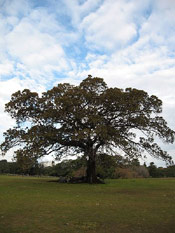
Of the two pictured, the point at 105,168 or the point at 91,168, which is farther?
the point at 105,168

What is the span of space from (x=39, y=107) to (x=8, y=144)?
15.2 feet

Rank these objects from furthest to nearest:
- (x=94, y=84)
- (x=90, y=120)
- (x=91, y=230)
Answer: (x=94, y=84) < (x=90, y=120) < (x=91, y=230)

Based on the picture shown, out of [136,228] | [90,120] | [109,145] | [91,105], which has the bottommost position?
[136,228]

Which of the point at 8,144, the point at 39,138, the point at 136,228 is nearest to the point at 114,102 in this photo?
the point at 39,138

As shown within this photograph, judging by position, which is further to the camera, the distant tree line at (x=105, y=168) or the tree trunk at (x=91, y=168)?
the tree trunk at (x=91, y=168)

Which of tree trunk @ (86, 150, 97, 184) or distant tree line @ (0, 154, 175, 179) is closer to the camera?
distant tree line @ (0, 154, 175, 179)

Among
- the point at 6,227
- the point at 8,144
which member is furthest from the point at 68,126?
the point at 6,227

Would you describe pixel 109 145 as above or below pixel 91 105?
below

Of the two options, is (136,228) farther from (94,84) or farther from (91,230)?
(94,84)

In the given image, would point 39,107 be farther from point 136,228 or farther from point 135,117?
point 136,228

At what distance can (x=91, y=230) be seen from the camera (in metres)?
5.68

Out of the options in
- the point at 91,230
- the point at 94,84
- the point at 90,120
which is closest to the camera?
the point at 91,230

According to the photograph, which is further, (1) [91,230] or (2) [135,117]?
(2) [135,117]

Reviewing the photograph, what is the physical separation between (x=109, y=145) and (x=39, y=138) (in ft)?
21.1
